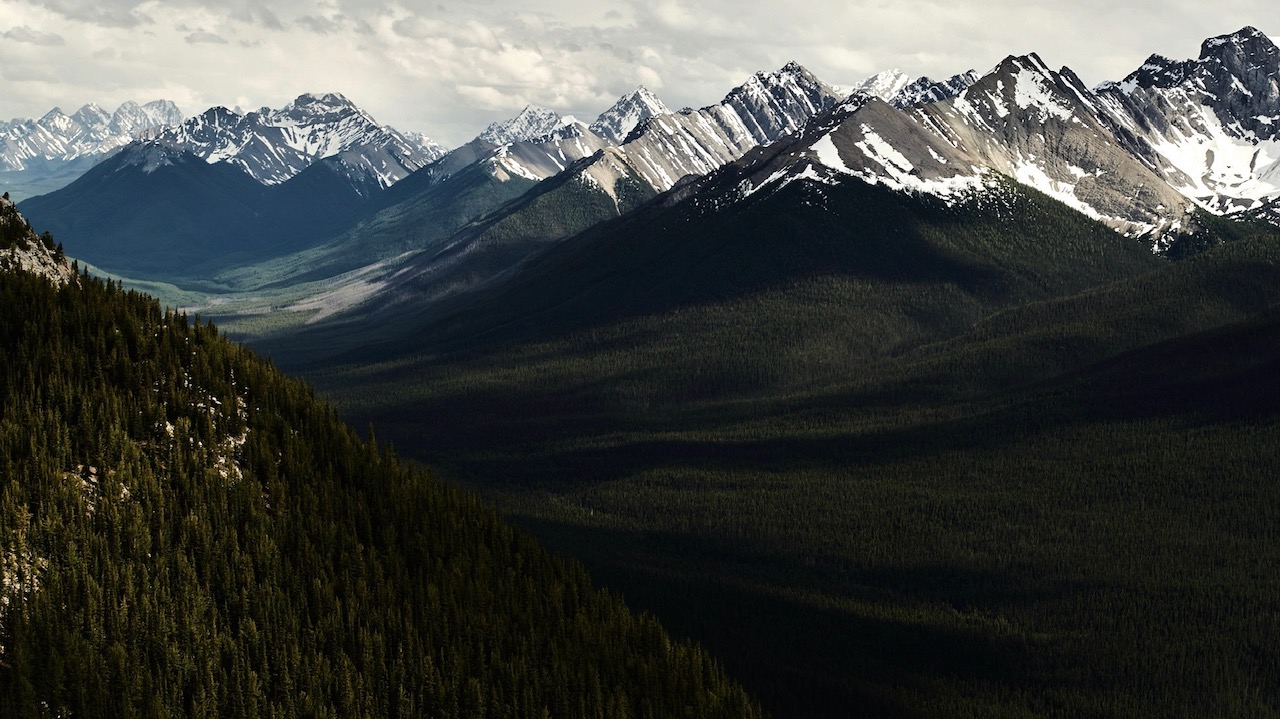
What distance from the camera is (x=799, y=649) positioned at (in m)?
185

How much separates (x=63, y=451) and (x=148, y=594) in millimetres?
15558

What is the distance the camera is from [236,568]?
397 ft

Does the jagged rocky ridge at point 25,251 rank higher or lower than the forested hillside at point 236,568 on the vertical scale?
higher

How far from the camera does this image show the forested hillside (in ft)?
347

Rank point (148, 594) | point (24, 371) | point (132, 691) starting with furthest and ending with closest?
point (24, 371)
point (148, 594)
point (132, 691)

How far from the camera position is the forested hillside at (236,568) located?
4163 inches

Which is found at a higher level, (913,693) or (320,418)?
(320,418)

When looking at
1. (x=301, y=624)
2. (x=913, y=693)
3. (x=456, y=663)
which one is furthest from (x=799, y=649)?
(x=301, y=624)

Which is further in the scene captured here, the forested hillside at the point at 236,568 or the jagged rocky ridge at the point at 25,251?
the jagged rocky ridge at the point at 25,251

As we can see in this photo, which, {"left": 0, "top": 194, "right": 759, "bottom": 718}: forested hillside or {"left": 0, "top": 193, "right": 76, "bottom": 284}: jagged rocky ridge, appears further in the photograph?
{"left": 0, "top": 193, "right": 76, "bottom": 284}: jagged rocky ridge

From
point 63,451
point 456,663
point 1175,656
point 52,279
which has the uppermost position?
point 52,279

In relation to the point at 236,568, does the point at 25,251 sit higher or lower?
higher

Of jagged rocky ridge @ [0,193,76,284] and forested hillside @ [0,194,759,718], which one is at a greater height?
jagged rocky ridge @ [0,193,76,284]

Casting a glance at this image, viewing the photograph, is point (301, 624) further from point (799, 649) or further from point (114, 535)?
point (799, 649)
